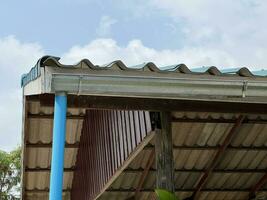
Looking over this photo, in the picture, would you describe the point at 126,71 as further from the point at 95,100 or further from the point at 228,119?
the point at 228,119

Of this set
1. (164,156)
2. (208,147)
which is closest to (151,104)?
(164,156)

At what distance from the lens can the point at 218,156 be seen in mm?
9484

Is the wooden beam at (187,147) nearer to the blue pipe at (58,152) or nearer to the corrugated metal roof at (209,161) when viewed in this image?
the corrugated metal roof at (209,161)

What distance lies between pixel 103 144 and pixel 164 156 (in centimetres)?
253

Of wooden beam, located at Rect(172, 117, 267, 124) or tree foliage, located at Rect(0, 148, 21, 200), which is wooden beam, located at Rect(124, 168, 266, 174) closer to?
wooden beam, located at Rect(172, 117, 267, 124)

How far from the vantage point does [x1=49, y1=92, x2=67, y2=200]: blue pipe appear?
3.70 m

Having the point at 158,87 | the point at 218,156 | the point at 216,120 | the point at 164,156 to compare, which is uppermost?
the point at 216,120

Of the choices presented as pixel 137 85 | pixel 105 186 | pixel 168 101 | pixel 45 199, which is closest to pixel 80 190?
pixel 45 199

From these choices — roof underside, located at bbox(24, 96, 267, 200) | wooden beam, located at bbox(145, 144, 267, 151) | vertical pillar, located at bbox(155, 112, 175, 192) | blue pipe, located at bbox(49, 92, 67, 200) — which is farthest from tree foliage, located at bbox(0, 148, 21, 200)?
blue pipe, located at bbox(49, 92, 67, 200)

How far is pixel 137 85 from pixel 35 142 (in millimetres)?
5296

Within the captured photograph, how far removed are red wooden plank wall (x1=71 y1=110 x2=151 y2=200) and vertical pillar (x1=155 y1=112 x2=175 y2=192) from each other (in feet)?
0.78

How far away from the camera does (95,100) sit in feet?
14.8

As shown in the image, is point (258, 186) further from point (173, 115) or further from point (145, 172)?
point (173, 115)

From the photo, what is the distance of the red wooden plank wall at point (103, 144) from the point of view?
7223mm
